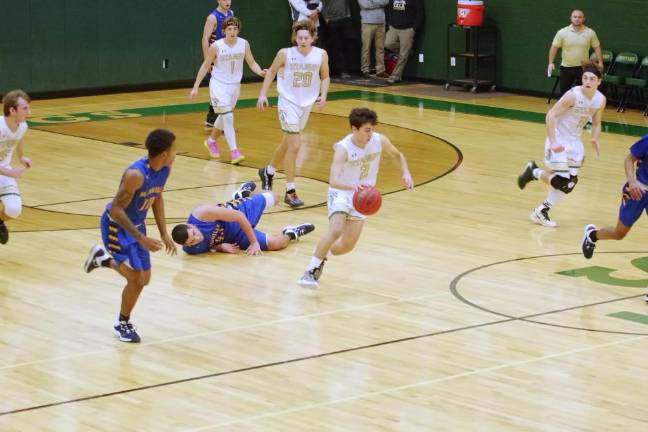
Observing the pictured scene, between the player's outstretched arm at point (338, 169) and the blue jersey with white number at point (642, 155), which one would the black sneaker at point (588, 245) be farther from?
the player's outstretched arm at point (338, 169)

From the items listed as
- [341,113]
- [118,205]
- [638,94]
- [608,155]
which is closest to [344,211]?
[118,205]

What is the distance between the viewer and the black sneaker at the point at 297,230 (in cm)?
1169

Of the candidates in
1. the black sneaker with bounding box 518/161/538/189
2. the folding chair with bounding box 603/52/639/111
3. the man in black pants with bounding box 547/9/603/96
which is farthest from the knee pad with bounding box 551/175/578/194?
the folding chair with bounding box 603/52/639/111

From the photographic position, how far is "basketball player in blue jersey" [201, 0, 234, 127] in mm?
17516

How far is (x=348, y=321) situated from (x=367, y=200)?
42.3 inches

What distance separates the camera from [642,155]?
10008 mm

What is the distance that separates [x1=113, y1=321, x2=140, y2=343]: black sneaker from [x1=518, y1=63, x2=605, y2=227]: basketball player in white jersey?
17.6 ft

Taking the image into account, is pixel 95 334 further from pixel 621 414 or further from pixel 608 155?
pixel 608 155

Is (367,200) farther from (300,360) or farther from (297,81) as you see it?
(297,81)

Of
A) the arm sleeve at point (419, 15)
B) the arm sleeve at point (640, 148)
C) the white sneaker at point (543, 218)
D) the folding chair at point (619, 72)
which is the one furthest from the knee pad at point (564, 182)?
the arm sleeve at point (419, 15)

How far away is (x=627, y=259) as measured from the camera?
37.2 ft

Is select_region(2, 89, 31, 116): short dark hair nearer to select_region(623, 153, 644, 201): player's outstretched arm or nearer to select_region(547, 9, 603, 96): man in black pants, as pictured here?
select_region(623, 153, 644, 201): player's outstretched arm

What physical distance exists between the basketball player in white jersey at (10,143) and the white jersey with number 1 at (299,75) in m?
3.68

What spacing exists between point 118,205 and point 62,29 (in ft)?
48.0
